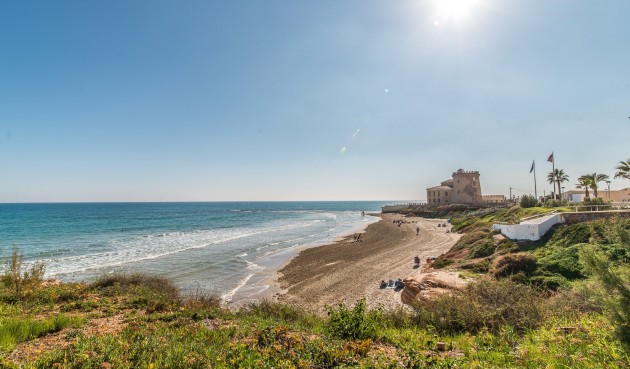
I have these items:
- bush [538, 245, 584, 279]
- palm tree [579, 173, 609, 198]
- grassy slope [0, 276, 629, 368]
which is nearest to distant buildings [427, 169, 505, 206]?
palm tree [579, 173, 609, 198]

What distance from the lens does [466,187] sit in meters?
87.6

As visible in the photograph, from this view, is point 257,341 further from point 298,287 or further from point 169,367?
point 298,287

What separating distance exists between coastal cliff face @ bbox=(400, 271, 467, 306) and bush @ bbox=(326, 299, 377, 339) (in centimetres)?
514

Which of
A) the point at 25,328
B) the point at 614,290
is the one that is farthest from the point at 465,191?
the point at 25,328

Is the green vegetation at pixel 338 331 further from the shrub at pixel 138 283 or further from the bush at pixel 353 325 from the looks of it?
the shrub at pixel 138 283

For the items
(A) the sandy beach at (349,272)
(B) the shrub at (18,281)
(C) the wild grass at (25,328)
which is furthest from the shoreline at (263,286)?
(B) the shrub at (18,281)

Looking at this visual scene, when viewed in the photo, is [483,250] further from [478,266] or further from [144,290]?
[144,290]

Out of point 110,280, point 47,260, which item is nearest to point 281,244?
point 47,260

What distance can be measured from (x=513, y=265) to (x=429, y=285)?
15.7 feet

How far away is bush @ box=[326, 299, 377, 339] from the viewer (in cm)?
721

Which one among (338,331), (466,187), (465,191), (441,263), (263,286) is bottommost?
(263,286)

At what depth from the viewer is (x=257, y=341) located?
6.24m

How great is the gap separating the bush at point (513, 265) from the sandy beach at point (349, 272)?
4.92m

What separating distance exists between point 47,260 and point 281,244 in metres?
22.5
